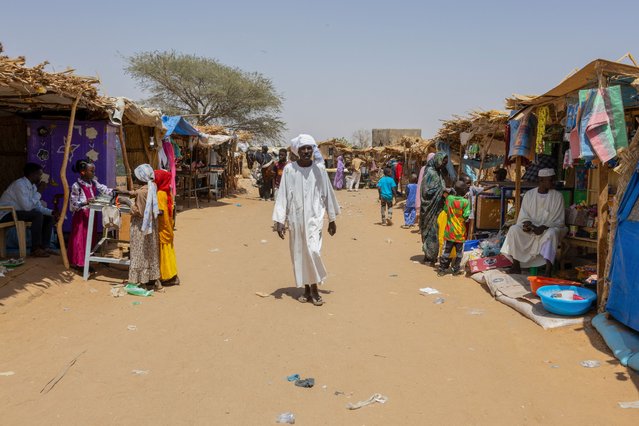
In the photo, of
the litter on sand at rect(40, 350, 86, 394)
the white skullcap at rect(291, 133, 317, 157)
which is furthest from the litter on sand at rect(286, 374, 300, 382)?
the white skullcap at rect(291, 133, 317, 157)

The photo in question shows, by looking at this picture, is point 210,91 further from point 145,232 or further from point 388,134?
point 145,232

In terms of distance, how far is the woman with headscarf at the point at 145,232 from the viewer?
6387 millimetres

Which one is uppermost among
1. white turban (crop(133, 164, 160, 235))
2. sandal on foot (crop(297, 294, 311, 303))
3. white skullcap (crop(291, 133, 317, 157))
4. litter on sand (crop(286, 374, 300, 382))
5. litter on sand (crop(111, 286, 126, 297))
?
white skullcap (crop(291, 133, 317, 157))

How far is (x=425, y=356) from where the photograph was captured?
456 centimetres

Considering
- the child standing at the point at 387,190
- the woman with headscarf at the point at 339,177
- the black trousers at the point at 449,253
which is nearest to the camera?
the black trousers at the point at 449,253

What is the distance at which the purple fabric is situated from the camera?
7.07 m

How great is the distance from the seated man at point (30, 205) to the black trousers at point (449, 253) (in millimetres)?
5940

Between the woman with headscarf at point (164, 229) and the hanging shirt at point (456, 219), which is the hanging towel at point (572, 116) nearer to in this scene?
the hanging shirt at point (456, 219)

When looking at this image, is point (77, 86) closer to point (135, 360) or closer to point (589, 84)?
point (135, 360)

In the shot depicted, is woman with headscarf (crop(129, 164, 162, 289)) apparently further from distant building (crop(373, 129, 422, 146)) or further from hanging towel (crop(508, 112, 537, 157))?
distant building (crop(373, 129, 422, 146))

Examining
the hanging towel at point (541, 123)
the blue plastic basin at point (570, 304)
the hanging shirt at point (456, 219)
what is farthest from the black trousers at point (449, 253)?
the blue plastic basin at point (570, 304)

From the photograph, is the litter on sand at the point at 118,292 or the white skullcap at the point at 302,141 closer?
the white skullcap at the point at 302,141

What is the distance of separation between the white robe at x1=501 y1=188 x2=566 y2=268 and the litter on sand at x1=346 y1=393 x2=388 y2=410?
394cm

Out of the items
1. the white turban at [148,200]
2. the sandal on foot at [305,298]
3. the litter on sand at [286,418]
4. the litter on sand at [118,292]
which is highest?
the white turban at [148,200]
